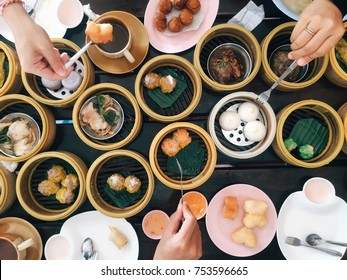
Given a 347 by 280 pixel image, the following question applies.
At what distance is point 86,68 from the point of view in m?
1.87

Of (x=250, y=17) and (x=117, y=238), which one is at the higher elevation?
(x=250, y=17)

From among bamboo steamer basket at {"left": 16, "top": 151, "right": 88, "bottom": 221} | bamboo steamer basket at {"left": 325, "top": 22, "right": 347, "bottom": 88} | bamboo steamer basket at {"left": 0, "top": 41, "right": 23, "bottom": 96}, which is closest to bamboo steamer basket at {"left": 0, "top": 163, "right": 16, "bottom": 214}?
bamboo steamer basket at {"left": 16, "top": 151, "right": 88, "bottom": 221}

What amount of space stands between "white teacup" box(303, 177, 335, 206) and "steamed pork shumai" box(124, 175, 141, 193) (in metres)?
0.95

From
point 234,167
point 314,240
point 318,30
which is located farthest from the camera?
point 234,167

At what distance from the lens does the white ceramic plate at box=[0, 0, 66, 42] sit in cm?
201

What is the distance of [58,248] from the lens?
6.20ft

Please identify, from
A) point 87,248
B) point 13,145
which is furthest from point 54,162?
point 87,248

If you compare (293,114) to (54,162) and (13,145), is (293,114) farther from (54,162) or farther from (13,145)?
Answer: (13,145)

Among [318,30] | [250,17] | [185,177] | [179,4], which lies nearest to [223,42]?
[250,17]

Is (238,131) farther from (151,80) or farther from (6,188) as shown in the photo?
(6,188)

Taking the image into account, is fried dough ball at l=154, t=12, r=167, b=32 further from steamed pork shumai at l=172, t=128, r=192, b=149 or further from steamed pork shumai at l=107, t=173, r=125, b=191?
steamed pork shumai at l=107, t=173, r=125, b=191

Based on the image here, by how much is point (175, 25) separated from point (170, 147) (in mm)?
728

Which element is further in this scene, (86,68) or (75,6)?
(75,6)

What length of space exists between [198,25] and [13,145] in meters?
1.28
